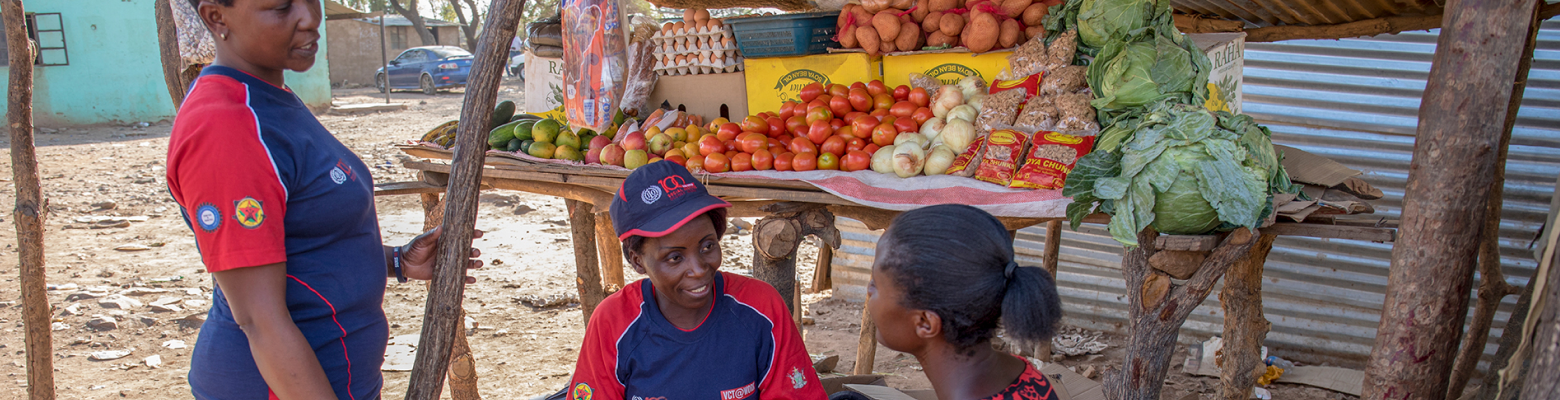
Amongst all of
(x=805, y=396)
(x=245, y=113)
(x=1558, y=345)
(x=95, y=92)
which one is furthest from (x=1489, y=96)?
(x=95, y=92)

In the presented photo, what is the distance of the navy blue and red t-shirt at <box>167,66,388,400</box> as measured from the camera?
1.48 m

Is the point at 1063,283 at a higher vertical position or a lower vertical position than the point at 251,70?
lower

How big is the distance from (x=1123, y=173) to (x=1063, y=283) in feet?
10.9

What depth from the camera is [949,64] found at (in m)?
4.01

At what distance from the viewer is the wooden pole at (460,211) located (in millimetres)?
2107

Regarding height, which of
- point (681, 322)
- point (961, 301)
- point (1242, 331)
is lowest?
point (1242, 331)

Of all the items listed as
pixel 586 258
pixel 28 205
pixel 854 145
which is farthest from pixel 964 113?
pixel 28 205

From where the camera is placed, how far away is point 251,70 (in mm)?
1643

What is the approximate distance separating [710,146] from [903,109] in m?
0.89

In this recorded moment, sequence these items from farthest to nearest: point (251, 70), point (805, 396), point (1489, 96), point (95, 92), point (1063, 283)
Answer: point (95, 92), point (1063, 283), point (805, 396), point (1489, 96), point (251, 70)

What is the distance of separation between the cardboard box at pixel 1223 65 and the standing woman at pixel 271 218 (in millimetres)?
3522

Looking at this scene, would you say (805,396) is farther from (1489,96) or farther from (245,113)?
(1489,96)

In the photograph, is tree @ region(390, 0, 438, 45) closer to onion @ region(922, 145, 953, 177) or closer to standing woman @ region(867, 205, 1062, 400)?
onion @ region(922, 145, 953, 177)

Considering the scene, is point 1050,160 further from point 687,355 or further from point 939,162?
point 687,355
